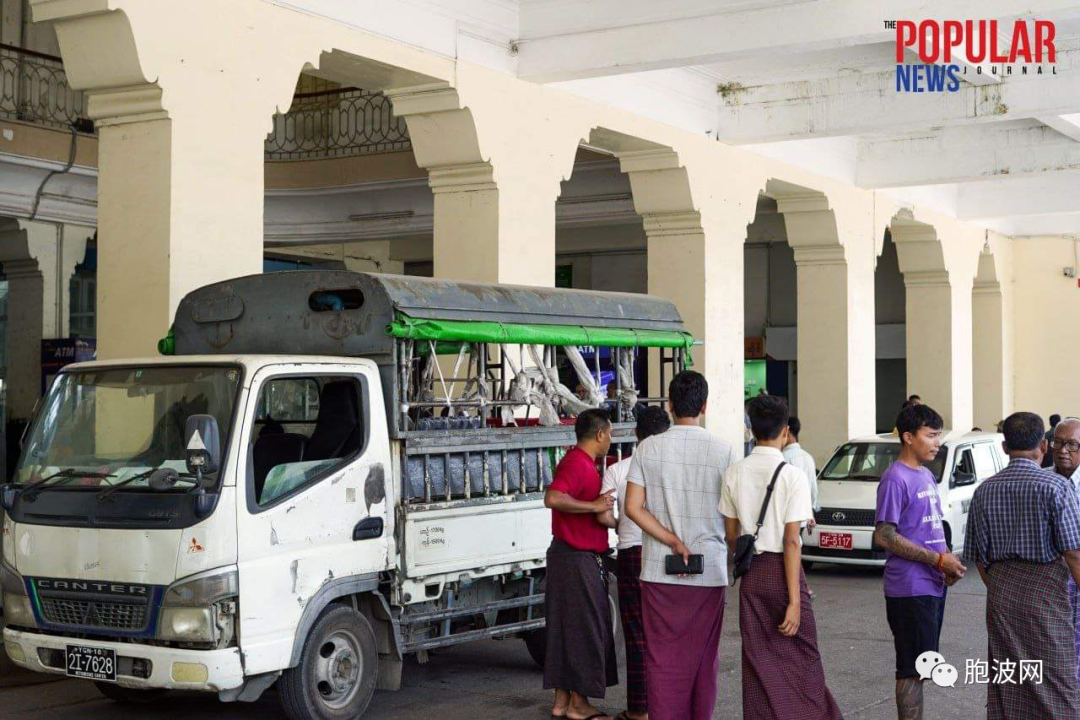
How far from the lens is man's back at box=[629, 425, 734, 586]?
20.0 ft

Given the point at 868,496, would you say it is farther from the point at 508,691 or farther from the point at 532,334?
the point at 508,691

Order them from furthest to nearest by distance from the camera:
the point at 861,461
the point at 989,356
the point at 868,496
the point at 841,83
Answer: the point at 989,356 < the point at 841,83 < the point at 861,461 < the point at 868,496

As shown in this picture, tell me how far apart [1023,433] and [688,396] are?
59.7 inches

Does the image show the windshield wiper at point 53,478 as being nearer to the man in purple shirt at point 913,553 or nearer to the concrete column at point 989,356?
the man in purple shirt at point 913,553

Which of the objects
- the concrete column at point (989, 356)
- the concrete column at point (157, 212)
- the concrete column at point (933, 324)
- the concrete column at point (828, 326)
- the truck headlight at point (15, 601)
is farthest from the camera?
the concrete column at point (989, 356)

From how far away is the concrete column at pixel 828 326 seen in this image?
18.3 metres

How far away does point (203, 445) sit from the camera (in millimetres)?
6219

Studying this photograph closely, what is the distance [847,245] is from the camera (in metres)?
18.3

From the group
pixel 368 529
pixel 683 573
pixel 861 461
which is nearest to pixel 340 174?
pixel 861 461

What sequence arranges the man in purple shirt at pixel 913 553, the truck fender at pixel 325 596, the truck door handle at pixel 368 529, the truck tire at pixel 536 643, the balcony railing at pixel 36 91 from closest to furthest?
1. the man in purple shirt at pixel 913 553
2. the truck fender at pixel 325 596
3. the truck door handle at pixel 368 529
4. the truck tire at pixel 536 643
5. the balcony railing at pixel 36 91

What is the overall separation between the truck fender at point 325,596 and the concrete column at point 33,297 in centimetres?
1093

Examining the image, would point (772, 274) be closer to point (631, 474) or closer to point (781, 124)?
point (781, 124)

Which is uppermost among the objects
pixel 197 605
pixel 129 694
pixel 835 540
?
pixel 197 605

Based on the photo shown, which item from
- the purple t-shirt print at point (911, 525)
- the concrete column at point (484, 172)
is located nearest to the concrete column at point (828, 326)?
the concrete column at point (484, 172)
